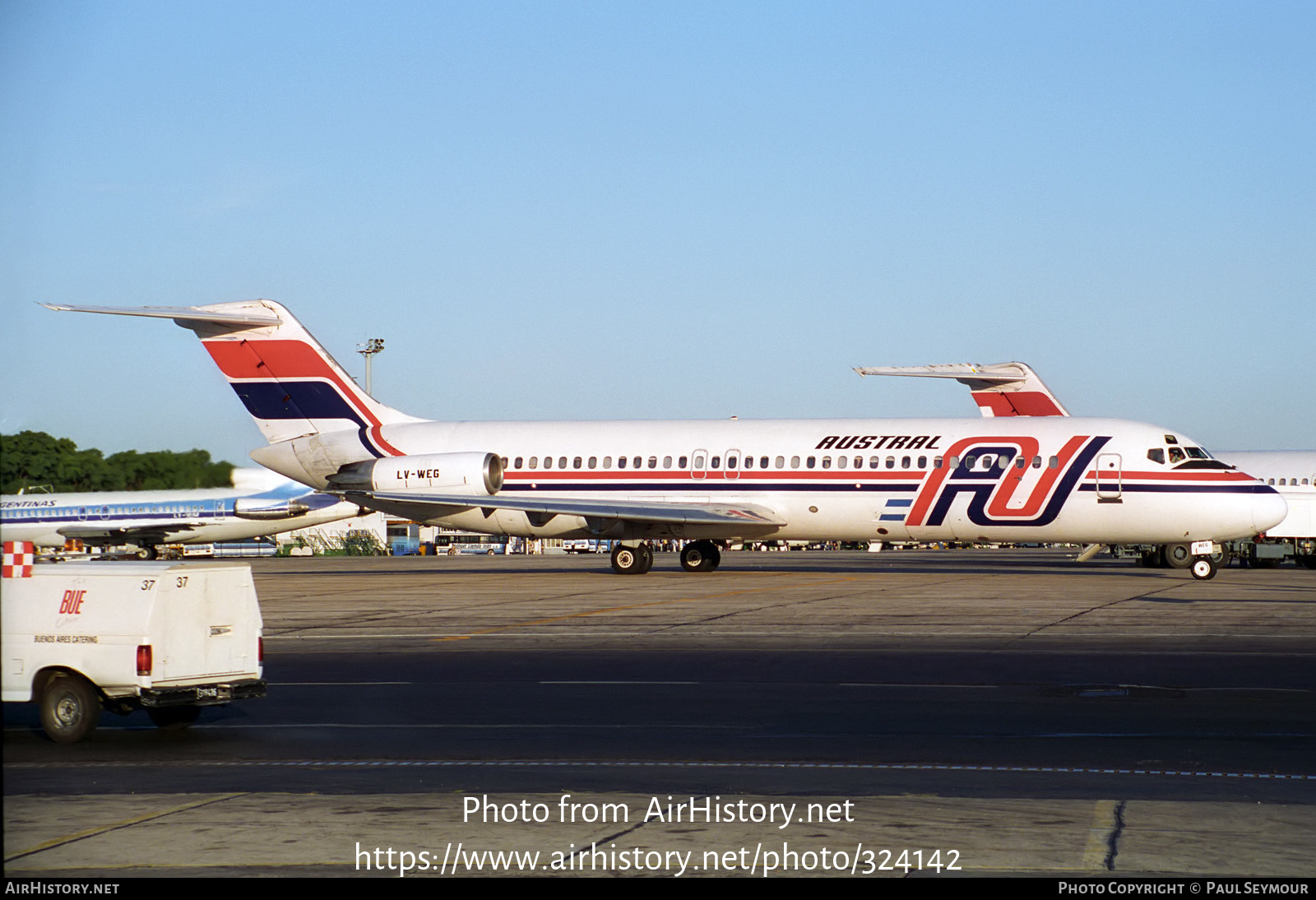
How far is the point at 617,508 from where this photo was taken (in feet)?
126

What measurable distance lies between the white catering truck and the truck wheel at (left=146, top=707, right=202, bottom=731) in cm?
64

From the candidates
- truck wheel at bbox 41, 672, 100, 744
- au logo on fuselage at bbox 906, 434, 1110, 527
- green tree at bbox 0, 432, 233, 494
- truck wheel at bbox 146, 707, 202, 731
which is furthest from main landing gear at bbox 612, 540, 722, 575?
truck wheel at bbox 41, 672, 100, 744

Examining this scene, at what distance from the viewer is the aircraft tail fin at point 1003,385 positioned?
50.5 m

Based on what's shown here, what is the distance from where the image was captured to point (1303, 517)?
45719 millimetres

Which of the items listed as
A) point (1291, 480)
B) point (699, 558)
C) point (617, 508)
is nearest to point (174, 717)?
point (617, 508)

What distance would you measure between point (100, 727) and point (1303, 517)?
40.9 meters

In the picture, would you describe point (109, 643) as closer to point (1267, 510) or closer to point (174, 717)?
point (174, 717)

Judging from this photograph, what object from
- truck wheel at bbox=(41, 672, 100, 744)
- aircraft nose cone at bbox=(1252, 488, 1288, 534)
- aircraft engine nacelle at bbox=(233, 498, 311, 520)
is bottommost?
truck wheel at bbox=(41, 672, 100, 744)

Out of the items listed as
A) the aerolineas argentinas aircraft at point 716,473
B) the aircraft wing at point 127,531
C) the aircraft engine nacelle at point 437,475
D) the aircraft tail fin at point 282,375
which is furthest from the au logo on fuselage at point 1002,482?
the aircraft wing at point 127,531

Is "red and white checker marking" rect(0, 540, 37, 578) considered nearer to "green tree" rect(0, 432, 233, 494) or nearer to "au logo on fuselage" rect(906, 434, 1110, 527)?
"green tree" rect(0, 432, 233, 494)

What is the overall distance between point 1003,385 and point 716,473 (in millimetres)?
16495

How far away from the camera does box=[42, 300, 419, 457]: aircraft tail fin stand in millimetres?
42156

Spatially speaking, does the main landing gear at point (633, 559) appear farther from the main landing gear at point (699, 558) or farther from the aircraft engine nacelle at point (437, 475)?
the aircraft engine nacelle at point (437, 475)

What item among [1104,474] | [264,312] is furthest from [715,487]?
[264,312]
